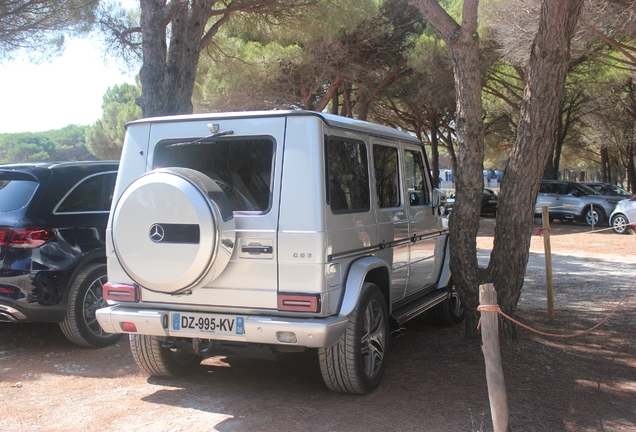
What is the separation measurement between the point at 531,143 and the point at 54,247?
4.51m

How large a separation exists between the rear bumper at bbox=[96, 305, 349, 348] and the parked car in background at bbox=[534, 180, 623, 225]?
1830 cm

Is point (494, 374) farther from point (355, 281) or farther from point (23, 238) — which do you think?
point (23, 238)

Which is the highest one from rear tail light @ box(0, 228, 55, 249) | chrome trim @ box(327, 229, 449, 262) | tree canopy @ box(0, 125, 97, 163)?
tree canopy @ box(0, 125, 97, 163)

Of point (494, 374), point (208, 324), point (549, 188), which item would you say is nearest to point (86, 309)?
point (208, 324)

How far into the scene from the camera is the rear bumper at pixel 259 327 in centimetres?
404

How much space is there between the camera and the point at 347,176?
4.73m

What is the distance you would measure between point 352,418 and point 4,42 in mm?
11684

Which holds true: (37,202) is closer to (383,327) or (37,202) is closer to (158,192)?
(158,192)

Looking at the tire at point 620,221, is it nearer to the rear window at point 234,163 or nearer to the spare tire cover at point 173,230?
the rear window at point 234,163

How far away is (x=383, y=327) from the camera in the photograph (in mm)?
4926

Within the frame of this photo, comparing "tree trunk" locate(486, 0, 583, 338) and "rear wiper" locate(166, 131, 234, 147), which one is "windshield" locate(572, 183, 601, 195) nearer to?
"tree trunk" locate(486, 0, 583, 338)

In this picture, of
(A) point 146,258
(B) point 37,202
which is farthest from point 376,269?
(B) point 37,202

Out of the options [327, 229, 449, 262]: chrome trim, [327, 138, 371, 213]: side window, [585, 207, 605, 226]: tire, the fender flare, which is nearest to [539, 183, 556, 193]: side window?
[585, 207, 605, 226]: tire

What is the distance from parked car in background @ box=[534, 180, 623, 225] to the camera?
21203 mm
